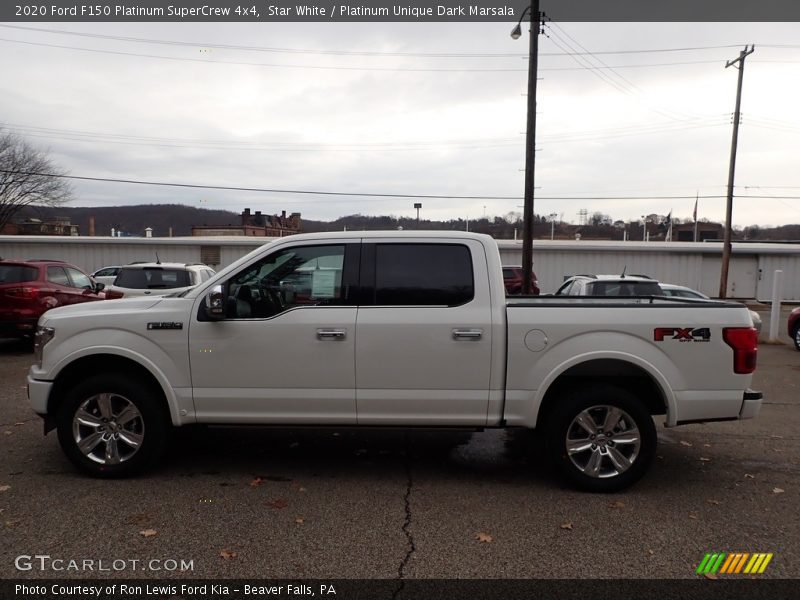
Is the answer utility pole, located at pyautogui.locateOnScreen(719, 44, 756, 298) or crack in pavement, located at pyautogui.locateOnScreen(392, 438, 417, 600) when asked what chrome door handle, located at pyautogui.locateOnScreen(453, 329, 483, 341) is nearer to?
crack in pavement, located at pyautogui.locateOnScreen(392, 438, 417, 600)

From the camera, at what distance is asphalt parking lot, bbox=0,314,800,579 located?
132 inches

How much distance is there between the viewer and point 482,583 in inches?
123

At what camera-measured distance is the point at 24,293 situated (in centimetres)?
1049

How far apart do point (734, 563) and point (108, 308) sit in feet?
16.2

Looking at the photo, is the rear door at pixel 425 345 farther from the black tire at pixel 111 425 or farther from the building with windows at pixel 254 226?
the building with windows at pixel 254 226

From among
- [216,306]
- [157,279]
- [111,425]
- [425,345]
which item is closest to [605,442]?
[425,345]

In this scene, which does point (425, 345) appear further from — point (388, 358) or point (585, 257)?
point (585, 257)

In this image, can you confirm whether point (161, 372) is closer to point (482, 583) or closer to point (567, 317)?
point (482, 583)

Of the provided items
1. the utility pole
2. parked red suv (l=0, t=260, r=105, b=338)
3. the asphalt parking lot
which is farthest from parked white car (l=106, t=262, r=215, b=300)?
the utility pole

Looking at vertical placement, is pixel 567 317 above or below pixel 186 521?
above

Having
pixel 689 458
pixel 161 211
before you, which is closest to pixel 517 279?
pixel 689 458

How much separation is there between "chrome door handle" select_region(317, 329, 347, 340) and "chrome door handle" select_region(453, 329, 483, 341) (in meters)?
0.87

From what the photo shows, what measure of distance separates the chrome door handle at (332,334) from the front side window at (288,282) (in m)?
0.24

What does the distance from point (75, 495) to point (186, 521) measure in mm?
1095
